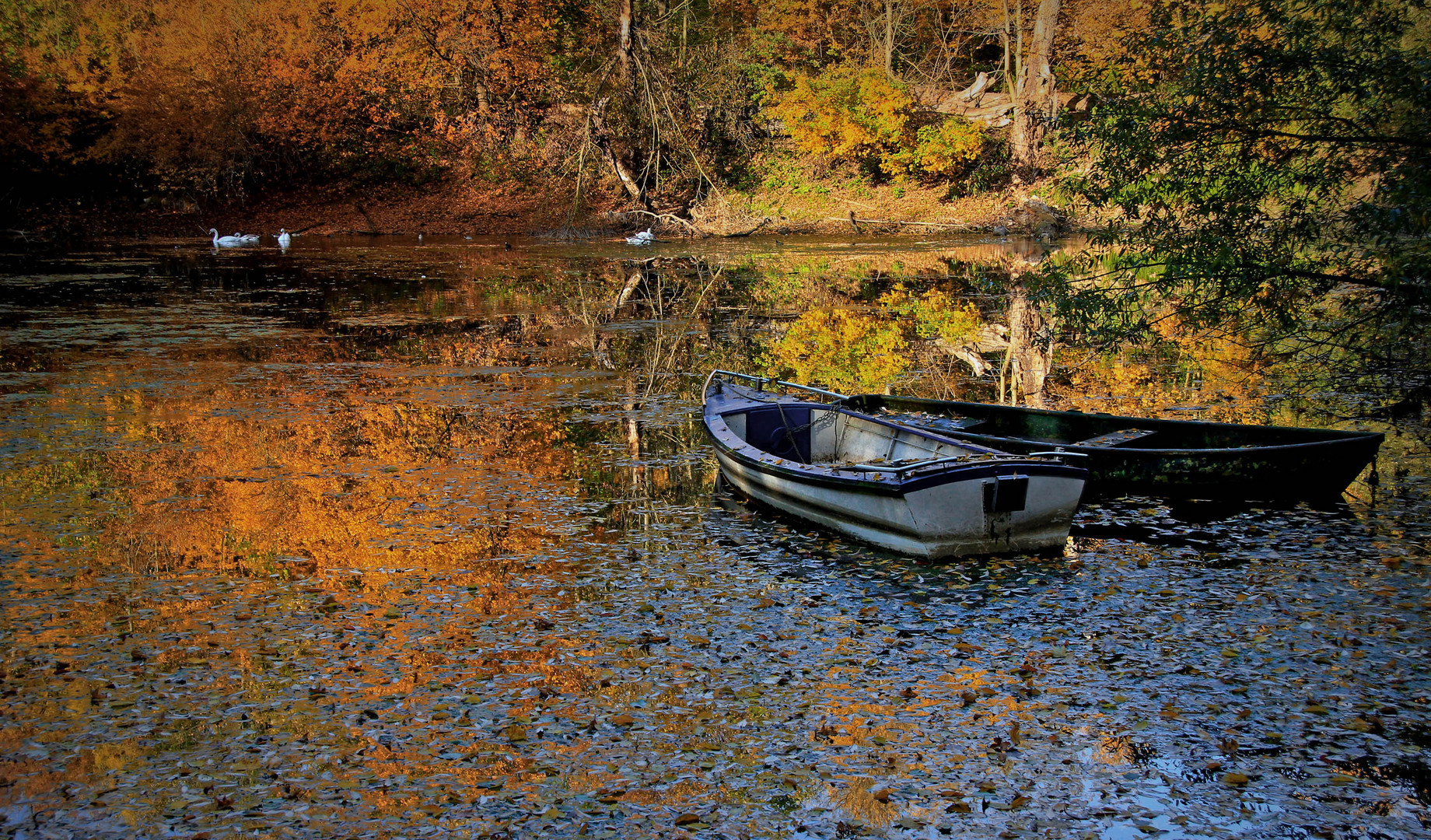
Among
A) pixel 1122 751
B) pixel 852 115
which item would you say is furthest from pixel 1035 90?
pixel 1122 751

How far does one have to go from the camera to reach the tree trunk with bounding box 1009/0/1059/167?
2952cm

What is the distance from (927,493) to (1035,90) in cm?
2633

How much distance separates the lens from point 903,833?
4.24m

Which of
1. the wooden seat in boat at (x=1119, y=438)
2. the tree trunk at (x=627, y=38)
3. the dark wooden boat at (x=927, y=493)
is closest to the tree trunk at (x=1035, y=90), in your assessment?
the tree trunk at (x=627, y=38)

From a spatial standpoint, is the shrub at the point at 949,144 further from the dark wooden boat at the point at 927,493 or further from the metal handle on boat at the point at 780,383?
the dark wooden boat at the point at 927,493

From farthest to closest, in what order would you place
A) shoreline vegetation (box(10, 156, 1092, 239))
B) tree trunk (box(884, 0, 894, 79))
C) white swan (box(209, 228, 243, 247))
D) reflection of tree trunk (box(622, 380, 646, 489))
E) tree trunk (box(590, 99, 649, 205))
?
tree trunk (box(884, 0, 894, 79)) → tree trunk (box(590, 99, 649, 205)) → shoreline vegetation (box(10, 156, 1092, 239)) → white swan (box(209, 228, 243, 247)) → reflection of tree trunk (box(622, 380, 646, 489))

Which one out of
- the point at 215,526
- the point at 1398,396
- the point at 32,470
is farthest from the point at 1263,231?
the point at 32,470

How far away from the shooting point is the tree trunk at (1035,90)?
96.8ft

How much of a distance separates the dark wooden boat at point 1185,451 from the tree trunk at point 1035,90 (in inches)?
830

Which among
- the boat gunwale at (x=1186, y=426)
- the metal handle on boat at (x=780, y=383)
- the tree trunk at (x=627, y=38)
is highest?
the tree trunk at (x=627, y=38)

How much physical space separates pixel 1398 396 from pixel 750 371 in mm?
7092

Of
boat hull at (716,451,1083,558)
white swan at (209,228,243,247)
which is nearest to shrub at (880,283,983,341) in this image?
boat hull at (716,451,1083,558)

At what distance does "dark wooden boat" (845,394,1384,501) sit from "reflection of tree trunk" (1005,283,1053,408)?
1.24 metres

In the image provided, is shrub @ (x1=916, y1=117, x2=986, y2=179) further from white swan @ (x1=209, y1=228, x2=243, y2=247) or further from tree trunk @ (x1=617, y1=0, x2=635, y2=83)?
white swan @ (x1=209, y1=228, x2=243, y2=247)
